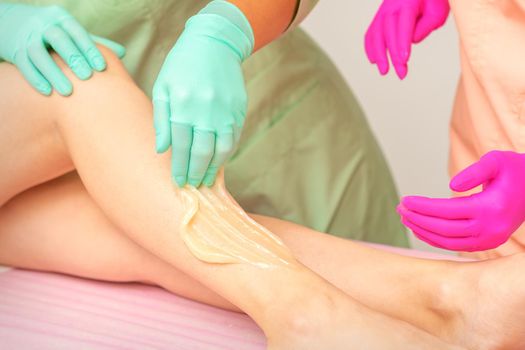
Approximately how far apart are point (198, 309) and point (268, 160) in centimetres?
42

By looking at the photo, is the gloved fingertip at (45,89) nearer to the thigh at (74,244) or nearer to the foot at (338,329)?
the thigh at (74,244)

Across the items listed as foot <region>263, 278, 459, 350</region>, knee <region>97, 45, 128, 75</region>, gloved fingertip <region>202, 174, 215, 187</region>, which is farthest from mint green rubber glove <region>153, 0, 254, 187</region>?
foot <region>263, 278, 459, 350</region>

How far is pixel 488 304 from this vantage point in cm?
99

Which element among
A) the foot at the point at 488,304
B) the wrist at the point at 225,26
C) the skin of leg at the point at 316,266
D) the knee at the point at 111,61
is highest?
the wrist at the point at 225,26

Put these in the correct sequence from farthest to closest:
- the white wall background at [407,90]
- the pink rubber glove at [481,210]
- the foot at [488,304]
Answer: the white wall background at [407,90], the pink rubber glove at [481,210], the foot at [488,304]

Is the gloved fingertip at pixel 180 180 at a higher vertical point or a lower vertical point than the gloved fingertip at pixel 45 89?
lower

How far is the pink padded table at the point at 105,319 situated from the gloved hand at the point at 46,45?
0.29 metres

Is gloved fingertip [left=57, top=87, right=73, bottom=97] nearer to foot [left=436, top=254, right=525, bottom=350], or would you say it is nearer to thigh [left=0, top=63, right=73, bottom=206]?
thigh [left=0, top=63, right=73, bottom=206]

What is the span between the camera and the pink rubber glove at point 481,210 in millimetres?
1073

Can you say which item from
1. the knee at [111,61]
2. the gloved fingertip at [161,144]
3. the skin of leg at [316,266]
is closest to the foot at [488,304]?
the skin of leg at [316,266]

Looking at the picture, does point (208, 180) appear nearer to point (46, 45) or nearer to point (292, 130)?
point (46, 45)

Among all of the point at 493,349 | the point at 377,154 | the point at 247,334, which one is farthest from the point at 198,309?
the point at 377,154

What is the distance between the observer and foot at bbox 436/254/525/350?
97 cm

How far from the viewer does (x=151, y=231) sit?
1097mm
